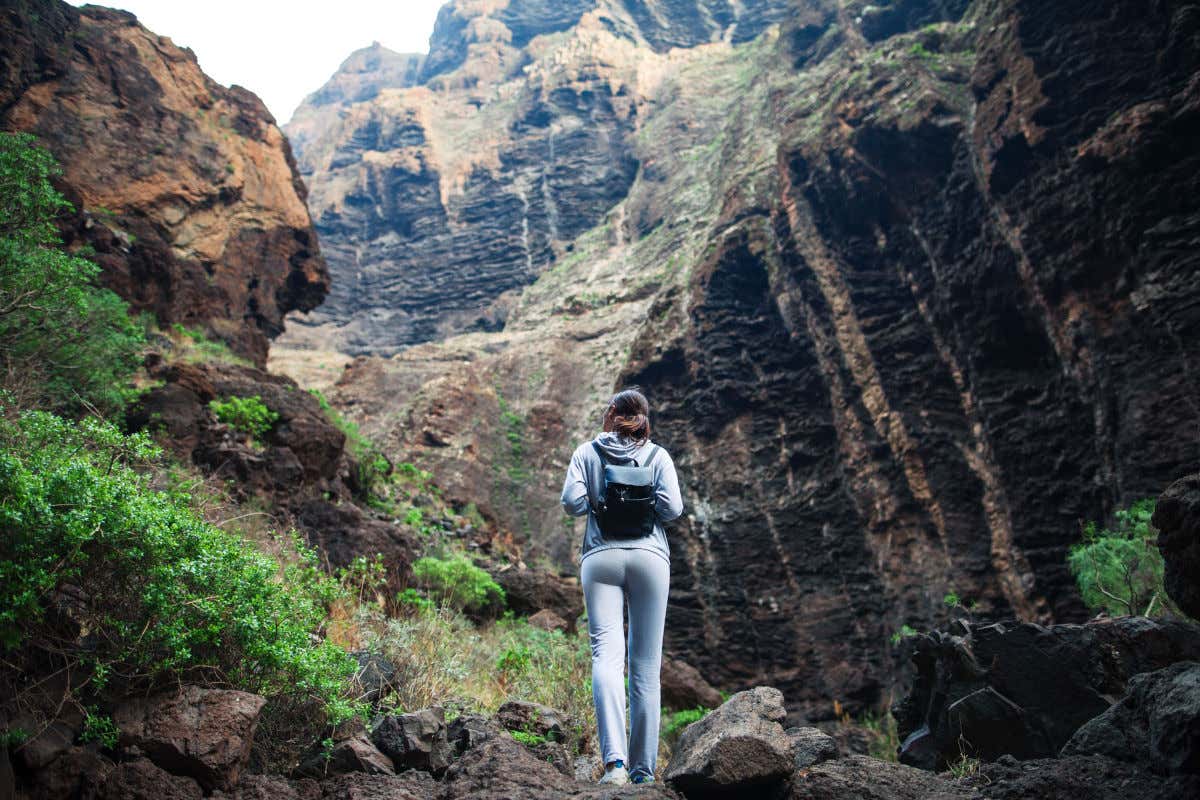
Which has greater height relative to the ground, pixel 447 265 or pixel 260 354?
pixel 447 265

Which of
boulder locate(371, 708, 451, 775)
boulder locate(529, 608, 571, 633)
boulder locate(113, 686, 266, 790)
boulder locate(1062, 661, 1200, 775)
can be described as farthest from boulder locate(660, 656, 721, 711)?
boulder locate(113, 686, 266, 790)

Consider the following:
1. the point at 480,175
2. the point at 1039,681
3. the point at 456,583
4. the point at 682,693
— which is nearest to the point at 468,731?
the point at 1039,681

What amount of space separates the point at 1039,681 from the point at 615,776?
257cm

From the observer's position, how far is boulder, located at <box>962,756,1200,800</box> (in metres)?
2.28

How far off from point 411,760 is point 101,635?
4.65 feet

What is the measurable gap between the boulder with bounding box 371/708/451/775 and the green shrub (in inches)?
222

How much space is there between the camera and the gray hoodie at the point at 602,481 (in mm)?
3170

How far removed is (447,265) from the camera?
148 ft

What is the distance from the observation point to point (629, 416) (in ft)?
11.7

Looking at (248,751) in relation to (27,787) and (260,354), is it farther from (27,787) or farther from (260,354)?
(260,354)

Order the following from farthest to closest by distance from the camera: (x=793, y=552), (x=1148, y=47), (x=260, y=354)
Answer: (x=260, y=354) → (x=793, y=552) → (x=1148, y=47)

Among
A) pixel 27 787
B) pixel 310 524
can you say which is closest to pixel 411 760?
pixel 27 787

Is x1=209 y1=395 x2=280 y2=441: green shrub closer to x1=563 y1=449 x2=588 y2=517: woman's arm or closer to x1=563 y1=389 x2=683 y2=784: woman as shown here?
x1=563 y1=449 x2=588 y2=517: woman's arm

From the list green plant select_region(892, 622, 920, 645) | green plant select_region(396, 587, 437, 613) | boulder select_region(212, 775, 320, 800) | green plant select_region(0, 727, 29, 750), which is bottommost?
green plant select_region(892, 622, 920, 645)
